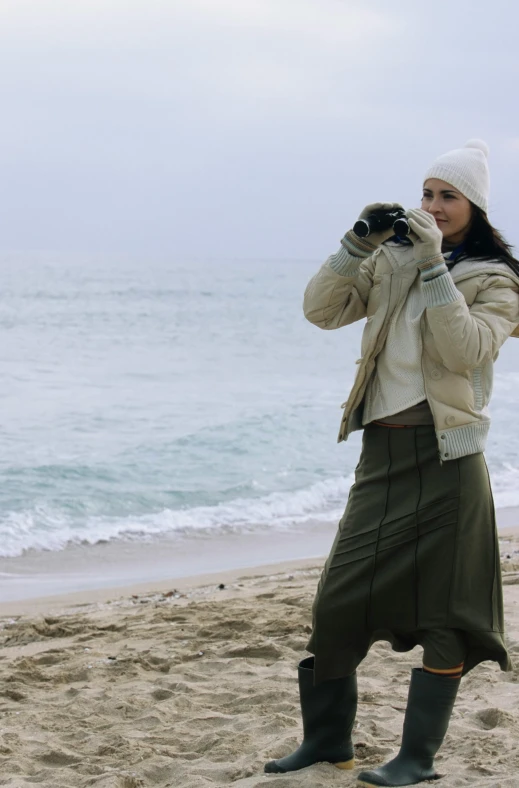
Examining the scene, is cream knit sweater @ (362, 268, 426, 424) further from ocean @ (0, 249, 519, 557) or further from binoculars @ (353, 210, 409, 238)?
ocean @ (0, 249, 519, 557)

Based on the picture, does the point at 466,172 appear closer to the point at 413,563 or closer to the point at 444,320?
the point at 444,320

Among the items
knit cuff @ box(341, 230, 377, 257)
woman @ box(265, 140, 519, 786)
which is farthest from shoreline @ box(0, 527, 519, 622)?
knit cuff @ box(341, 230, 377, 257)

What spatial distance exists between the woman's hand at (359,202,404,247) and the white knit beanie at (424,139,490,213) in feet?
0.65

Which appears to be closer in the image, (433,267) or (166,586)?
(433,267)

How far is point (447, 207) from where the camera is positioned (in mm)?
2889

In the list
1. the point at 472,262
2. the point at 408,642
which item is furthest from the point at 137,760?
the point at 472,262

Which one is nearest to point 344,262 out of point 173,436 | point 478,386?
point 478,386

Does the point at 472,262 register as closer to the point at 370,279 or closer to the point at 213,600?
the point at 370,279

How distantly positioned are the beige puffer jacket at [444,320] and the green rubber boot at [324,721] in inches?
30.6

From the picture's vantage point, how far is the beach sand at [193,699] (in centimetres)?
331

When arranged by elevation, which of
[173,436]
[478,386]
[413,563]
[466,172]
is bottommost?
[173,436]

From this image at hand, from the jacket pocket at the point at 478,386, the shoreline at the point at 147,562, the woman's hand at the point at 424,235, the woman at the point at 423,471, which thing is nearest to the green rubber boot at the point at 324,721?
the woman at the point at 423,471

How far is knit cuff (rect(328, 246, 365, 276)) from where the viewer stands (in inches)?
112

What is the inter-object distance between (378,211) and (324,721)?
63.3 inches
